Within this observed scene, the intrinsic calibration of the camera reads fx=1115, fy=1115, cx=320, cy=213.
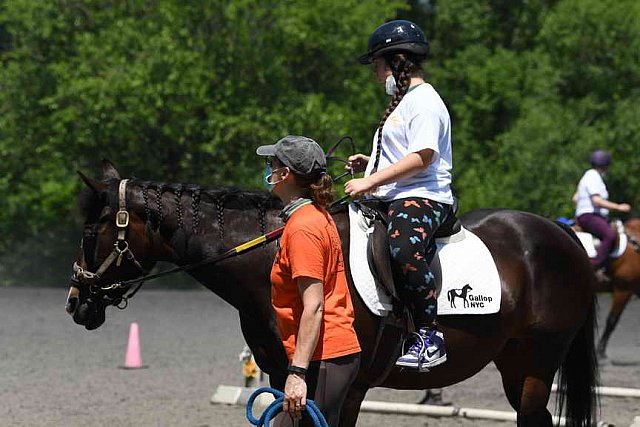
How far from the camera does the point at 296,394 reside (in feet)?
13.4

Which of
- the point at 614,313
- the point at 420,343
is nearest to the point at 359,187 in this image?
the point at 420,343

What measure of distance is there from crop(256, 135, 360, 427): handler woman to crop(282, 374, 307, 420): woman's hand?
14mm

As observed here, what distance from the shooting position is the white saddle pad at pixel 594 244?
12.9 m

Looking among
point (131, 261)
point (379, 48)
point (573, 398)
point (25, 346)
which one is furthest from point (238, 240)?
point (25, 346)

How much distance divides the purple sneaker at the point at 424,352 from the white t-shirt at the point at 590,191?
7.71m

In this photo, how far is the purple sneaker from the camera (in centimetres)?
540

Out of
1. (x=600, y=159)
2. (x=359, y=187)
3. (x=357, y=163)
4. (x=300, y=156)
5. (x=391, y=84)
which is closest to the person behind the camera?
(x=300, y=156)

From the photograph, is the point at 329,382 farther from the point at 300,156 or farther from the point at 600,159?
the point at 600,159

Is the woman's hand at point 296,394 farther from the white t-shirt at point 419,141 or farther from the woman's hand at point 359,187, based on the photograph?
the white t-shirt at point 419,141

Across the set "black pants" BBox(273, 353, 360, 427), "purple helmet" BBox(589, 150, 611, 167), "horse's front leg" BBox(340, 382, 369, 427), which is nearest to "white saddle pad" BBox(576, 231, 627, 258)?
"purple helmet" BBox(589, 150, 611, 167)

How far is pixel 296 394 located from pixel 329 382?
248 mm

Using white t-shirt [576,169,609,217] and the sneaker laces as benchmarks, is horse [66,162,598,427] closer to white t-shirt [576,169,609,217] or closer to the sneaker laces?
the sneaker laces

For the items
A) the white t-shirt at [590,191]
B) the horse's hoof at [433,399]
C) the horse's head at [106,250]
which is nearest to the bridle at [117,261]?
the horse's head at [106,250]

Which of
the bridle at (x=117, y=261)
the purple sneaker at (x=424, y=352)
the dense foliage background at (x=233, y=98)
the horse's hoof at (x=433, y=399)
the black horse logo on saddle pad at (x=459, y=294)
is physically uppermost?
the dense foliage background at (x=233, y=98)
